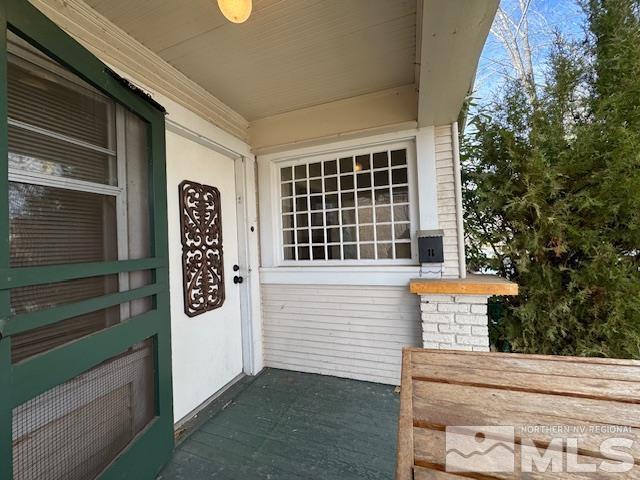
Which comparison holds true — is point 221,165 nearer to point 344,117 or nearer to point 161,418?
point 344,117

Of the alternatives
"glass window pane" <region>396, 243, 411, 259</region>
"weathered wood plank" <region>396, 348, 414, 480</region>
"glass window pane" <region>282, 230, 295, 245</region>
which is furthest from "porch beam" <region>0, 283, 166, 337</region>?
"glass window pane" <region>396, 243, 411, 259</region>

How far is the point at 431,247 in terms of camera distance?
2250 mm

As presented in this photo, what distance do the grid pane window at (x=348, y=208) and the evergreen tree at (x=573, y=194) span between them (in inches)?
26.4

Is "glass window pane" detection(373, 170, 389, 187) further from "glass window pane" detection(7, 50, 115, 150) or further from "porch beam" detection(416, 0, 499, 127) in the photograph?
"glass window pane" detection(7, 50, 115, 150)

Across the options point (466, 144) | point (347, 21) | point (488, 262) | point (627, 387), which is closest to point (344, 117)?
point (347, 21)

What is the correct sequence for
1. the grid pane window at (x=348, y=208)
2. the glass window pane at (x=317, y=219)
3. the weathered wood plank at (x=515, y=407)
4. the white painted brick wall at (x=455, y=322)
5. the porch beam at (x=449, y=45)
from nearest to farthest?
the weathered wood plank at (x=515, y=407), the porch beam at (x=449, y=45), the white painted brick wall at (x=455, y=322), the grid pane window at (x=348, y=208), the glass window pane at (x=317, y=219)

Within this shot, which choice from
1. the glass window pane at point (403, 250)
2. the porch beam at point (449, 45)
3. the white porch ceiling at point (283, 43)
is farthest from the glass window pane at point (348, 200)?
the porch beam at point (449, 45)

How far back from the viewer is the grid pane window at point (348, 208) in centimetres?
252

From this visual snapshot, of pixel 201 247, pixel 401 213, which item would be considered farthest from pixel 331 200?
pixel 201 247

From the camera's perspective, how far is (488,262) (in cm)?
234

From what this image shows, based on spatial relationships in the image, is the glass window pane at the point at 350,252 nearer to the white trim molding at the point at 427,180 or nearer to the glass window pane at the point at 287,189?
the white trim molding at the point at 427,180

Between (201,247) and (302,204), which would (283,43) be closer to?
(302,204)

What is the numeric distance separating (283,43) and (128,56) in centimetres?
96

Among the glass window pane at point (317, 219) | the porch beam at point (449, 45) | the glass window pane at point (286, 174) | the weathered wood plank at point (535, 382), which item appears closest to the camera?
the weathered wood plank at point (535, 382)
